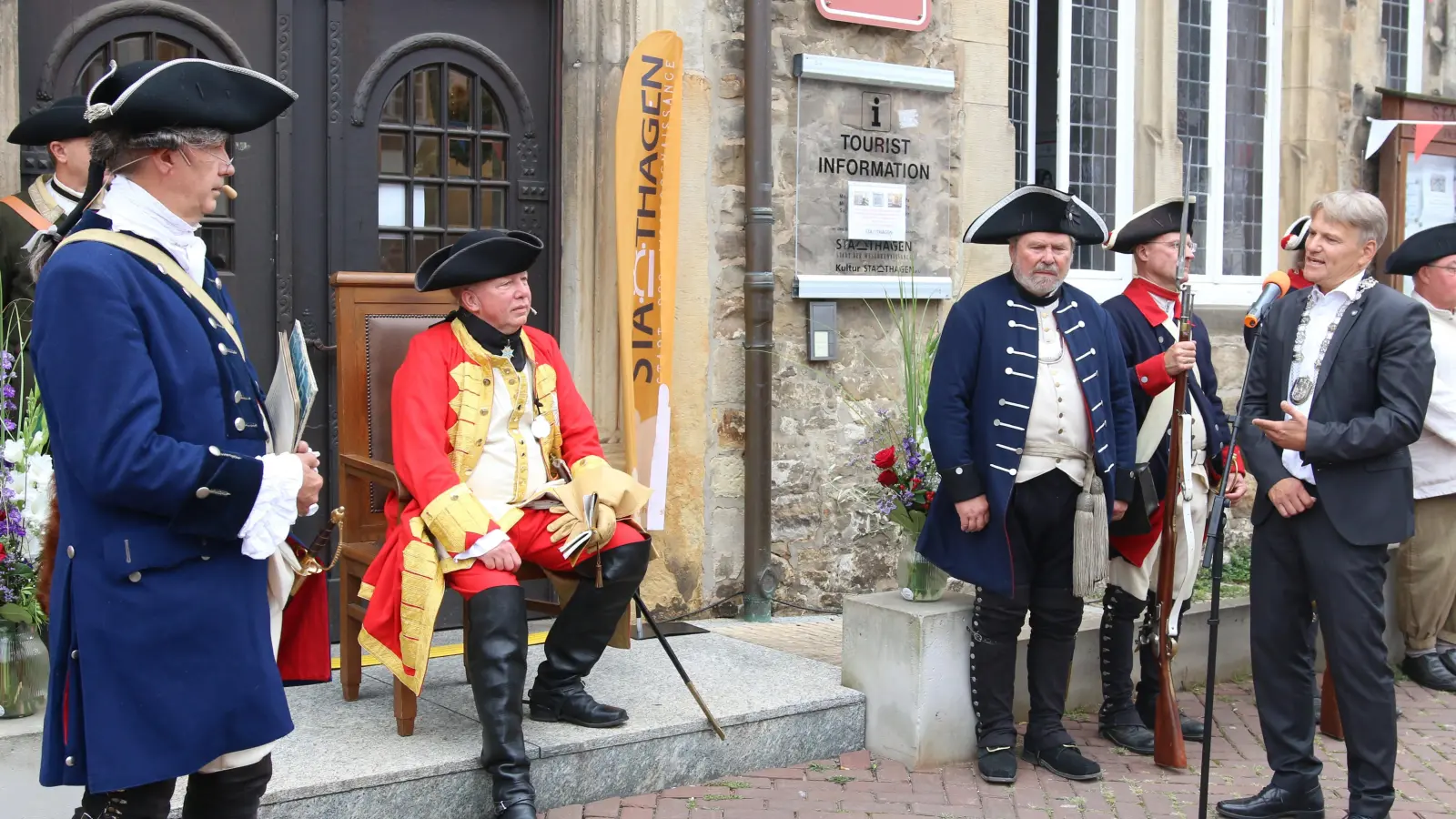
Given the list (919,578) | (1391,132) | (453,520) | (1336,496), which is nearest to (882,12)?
(919,578)

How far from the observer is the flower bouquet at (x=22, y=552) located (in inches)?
146

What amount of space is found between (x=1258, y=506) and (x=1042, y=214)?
1.15 meters

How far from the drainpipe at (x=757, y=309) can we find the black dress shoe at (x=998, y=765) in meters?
1.88

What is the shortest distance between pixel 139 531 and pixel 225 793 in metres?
0.56

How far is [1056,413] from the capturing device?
4.90 meters

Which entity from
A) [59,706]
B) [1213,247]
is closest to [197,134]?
[59,706]

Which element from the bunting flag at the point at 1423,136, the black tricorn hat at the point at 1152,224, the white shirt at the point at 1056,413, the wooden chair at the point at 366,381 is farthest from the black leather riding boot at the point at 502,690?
the bunting flag at the point at 1423,136

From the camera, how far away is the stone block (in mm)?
5043

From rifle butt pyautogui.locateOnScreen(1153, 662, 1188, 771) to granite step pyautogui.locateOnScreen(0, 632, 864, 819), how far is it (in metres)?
1.00

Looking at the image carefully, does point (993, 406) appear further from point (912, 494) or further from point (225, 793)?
point (225, 793)

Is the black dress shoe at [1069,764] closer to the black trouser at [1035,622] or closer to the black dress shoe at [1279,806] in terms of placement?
the black trouser at [1035,622]

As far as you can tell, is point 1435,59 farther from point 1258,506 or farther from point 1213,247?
point 1258,506

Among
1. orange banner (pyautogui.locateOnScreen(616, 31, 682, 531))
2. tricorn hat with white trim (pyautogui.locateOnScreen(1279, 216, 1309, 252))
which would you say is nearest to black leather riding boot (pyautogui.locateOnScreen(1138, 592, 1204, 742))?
tricorn hat with white trim (pyautogui.locateOnScreen(1279, 216, 1309, 252))

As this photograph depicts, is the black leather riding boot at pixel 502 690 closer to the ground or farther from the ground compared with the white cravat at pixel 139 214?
closer to the ground
